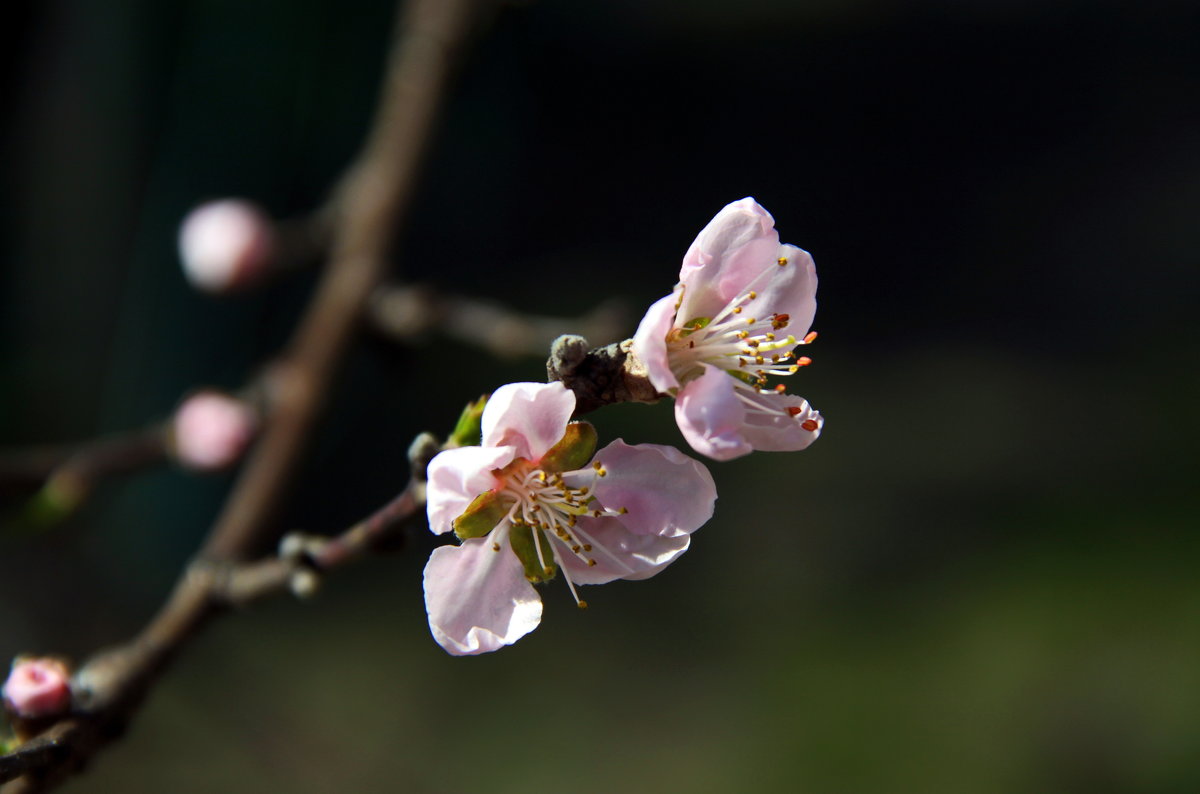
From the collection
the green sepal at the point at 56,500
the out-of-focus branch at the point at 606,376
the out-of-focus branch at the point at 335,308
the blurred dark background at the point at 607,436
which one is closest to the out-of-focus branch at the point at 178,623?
the out-of-focus branch at the point at 335,308

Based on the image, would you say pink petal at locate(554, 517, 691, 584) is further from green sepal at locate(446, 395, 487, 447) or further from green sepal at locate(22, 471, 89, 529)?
green sepal at locate(22, 471, 89, 529)

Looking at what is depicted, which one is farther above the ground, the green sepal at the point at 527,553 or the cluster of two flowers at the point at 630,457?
the cluster of two flowers at the point at 630,457

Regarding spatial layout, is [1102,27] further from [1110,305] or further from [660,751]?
[660,751]

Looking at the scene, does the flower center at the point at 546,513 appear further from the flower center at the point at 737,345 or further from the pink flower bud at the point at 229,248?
the pink flower bud at the point at 229,248

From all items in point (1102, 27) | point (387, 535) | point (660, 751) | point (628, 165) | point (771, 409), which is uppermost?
point (1102, 27)

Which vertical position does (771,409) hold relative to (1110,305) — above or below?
above

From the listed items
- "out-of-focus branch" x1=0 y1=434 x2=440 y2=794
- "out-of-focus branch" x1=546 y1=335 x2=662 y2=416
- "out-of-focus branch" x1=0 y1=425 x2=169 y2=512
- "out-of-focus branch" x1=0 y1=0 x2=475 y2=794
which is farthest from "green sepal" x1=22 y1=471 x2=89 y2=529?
"out-of-focus branch" x1=546 y1=335 x2=662 y2=416

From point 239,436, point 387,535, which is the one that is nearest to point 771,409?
point 387,535
